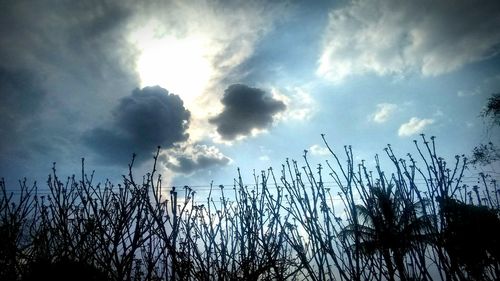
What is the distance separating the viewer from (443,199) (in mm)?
3207

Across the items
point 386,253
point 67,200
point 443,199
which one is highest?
point 67,200

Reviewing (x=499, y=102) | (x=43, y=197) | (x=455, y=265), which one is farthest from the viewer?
(x=499, y=102)

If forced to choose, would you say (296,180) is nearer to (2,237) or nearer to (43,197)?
(2,237)

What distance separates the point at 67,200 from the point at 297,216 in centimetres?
529

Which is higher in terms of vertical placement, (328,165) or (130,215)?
(328,165)

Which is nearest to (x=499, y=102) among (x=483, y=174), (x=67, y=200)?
(x=483, y=174)

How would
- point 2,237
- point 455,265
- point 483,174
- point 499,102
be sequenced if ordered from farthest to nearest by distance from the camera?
point 499,102, point 2,237, point 483,174, point 455,265

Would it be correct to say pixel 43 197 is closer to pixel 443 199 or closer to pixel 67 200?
pixel 67 200

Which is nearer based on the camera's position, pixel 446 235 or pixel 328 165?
pixel 446 235

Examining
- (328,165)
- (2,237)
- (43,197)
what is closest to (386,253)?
(328,165)

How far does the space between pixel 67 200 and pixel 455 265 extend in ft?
23.0

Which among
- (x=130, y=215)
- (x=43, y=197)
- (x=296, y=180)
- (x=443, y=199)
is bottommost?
(x=443, y=199)

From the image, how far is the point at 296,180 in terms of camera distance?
452cm

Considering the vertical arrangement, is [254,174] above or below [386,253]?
above
